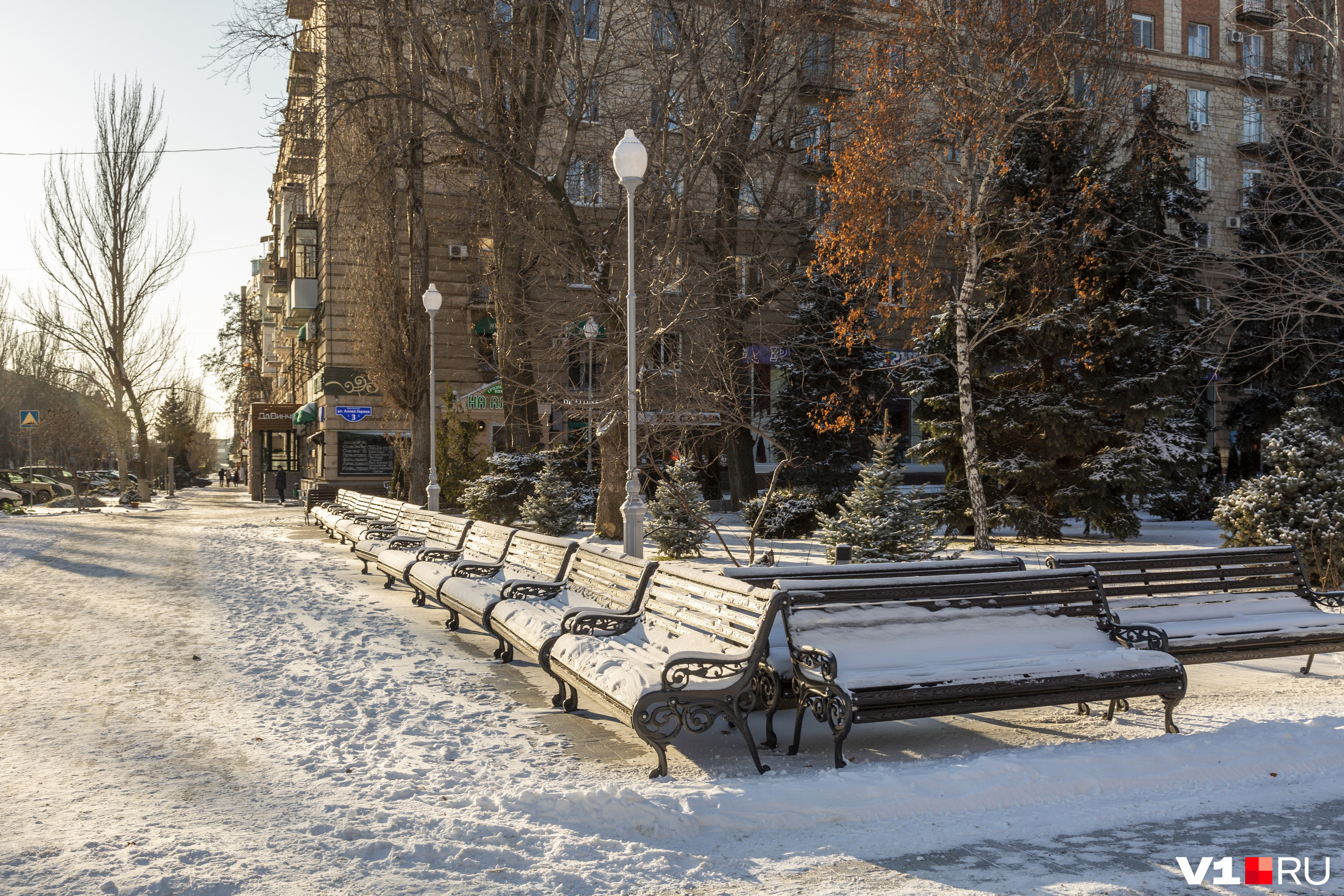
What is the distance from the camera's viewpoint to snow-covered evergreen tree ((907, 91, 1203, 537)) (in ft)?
65.9

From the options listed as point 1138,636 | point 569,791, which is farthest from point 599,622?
point 1138,636

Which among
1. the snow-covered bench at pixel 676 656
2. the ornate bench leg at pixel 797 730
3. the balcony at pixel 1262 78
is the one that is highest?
the balcony at pixel 1262 78

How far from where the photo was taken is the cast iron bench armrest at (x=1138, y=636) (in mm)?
6590

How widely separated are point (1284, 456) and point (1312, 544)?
1.28m

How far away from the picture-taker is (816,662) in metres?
5.53

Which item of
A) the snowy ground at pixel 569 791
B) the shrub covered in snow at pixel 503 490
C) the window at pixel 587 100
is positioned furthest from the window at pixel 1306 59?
the shrub covered in snow at pixel 503 490

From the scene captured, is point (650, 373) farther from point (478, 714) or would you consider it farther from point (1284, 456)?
point (478, 714)

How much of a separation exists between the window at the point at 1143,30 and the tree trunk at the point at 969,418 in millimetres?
26505

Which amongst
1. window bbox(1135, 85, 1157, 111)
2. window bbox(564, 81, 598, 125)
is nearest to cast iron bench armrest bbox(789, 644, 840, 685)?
window bbox(564, 81, 598, 125)

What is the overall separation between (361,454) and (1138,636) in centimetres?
3110

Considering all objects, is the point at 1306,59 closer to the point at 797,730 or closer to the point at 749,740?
the point at 797,730

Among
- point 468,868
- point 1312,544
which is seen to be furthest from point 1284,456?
point 468,868

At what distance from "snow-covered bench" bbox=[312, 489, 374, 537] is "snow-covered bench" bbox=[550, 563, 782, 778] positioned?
1464 cm

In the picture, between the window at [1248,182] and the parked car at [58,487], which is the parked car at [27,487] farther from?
the window at [1248,182]
